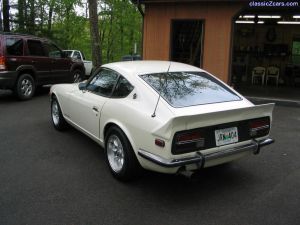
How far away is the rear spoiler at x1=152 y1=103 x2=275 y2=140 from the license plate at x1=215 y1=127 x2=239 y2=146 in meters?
0.11

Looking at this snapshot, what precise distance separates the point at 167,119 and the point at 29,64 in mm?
7912

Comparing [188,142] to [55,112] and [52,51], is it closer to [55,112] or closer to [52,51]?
[55,112]

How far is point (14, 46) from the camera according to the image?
10.5m

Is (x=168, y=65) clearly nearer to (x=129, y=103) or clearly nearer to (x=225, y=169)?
(x=129, y=103)

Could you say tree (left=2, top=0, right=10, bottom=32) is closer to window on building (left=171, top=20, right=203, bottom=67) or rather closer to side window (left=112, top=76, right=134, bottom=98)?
window on building (left=171, top=20, right=203, bottom=67)

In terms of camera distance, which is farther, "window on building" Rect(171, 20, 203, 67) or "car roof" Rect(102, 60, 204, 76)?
"window on building" Rect(171, 20, 203, 67)

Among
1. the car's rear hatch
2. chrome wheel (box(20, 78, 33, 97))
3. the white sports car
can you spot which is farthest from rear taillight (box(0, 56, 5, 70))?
the car's rear hatch

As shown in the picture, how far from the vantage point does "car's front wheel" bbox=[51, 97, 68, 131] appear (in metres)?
7.10

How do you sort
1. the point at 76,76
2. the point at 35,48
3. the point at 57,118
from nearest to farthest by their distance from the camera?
the point at 57,118
the point at 35,48
the point at 76,76

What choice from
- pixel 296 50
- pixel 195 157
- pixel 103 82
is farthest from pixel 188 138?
pixel 296 50

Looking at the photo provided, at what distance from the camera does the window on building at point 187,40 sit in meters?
12.2

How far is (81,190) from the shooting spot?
4508 millimetres

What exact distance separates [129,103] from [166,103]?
564 millimetres

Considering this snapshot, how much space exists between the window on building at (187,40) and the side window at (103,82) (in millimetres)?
6848
